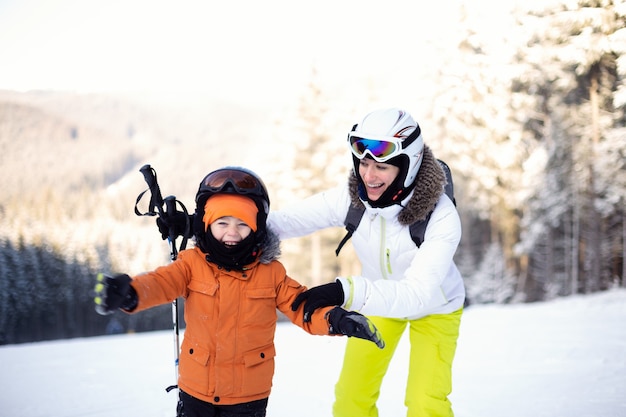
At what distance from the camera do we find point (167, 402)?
532 centimetres

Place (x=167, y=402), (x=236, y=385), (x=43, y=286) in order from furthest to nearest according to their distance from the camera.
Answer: (x=43, y=286), (x=167, y=402), (x=236, y=385)

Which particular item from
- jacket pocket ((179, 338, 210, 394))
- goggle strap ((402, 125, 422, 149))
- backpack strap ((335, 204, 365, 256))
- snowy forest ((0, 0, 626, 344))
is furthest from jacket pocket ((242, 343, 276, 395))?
snowy forest ((0, 0, 626, 344))

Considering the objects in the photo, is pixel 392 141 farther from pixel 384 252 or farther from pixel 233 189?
pixel 233 189

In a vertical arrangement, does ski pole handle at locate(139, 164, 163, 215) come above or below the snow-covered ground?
above

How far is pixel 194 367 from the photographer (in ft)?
9.30

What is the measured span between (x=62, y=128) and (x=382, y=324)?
90.0 m

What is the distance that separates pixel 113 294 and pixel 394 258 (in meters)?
1.72

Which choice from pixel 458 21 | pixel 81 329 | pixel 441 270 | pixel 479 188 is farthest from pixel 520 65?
pixel 81 329

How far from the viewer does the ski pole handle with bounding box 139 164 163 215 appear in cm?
331

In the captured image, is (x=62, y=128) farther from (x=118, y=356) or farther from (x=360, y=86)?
(x=118, y=356)

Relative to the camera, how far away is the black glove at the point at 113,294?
8.16ft

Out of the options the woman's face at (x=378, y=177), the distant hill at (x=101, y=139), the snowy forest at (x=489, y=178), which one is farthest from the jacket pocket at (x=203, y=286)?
the distant hill at (x=101, y=139)

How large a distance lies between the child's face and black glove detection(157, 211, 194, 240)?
0.48m

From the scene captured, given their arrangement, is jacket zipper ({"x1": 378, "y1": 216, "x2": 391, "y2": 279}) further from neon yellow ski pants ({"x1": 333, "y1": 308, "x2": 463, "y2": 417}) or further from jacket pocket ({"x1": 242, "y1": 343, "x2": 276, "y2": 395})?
jacket pocket ({"x1": 242, "y1": 343, "x2": 276, "y2": 395})
